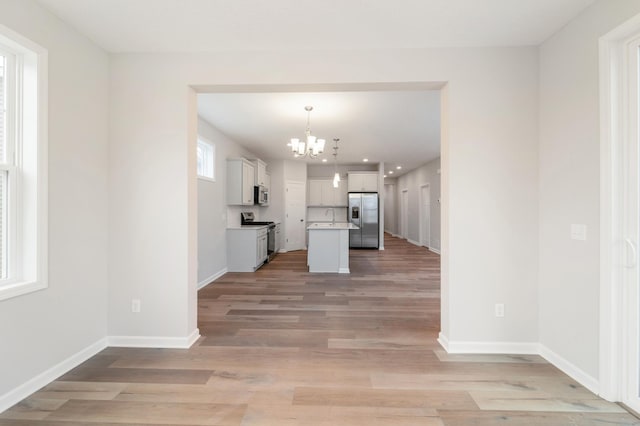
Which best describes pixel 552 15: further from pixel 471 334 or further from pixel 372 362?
pixel 372 362

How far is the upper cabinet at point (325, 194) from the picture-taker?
9789mm

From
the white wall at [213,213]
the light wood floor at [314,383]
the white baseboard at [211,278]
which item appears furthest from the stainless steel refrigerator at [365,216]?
the light wood floor at [314,383]

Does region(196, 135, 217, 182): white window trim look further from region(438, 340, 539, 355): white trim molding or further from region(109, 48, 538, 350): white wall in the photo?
region(438, 340, 539, 355): white trim molding

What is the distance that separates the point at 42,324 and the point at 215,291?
248cm

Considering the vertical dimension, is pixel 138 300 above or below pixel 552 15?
below

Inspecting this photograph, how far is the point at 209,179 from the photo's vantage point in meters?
5.17

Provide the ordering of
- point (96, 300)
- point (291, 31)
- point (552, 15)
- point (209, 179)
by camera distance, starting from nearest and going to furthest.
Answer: point (552, 15), point (291, 31), point (96, 300), point (209, 179)

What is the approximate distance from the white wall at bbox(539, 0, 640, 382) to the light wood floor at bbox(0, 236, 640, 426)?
0.36 m

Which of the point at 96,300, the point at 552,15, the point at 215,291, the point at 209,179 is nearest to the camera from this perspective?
the point at 552,15

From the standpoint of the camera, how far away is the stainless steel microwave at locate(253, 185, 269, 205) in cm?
690

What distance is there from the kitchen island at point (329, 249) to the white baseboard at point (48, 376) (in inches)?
148

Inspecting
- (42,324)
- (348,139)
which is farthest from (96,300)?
(348,139)

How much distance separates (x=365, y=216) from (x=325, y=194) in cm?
149

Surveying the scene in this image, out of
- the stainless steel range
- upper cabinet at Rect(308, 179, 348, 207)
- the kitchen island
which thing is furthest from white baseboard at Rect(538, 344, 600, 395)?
upper cabinet at Rect(308, 179, 348, 207)
